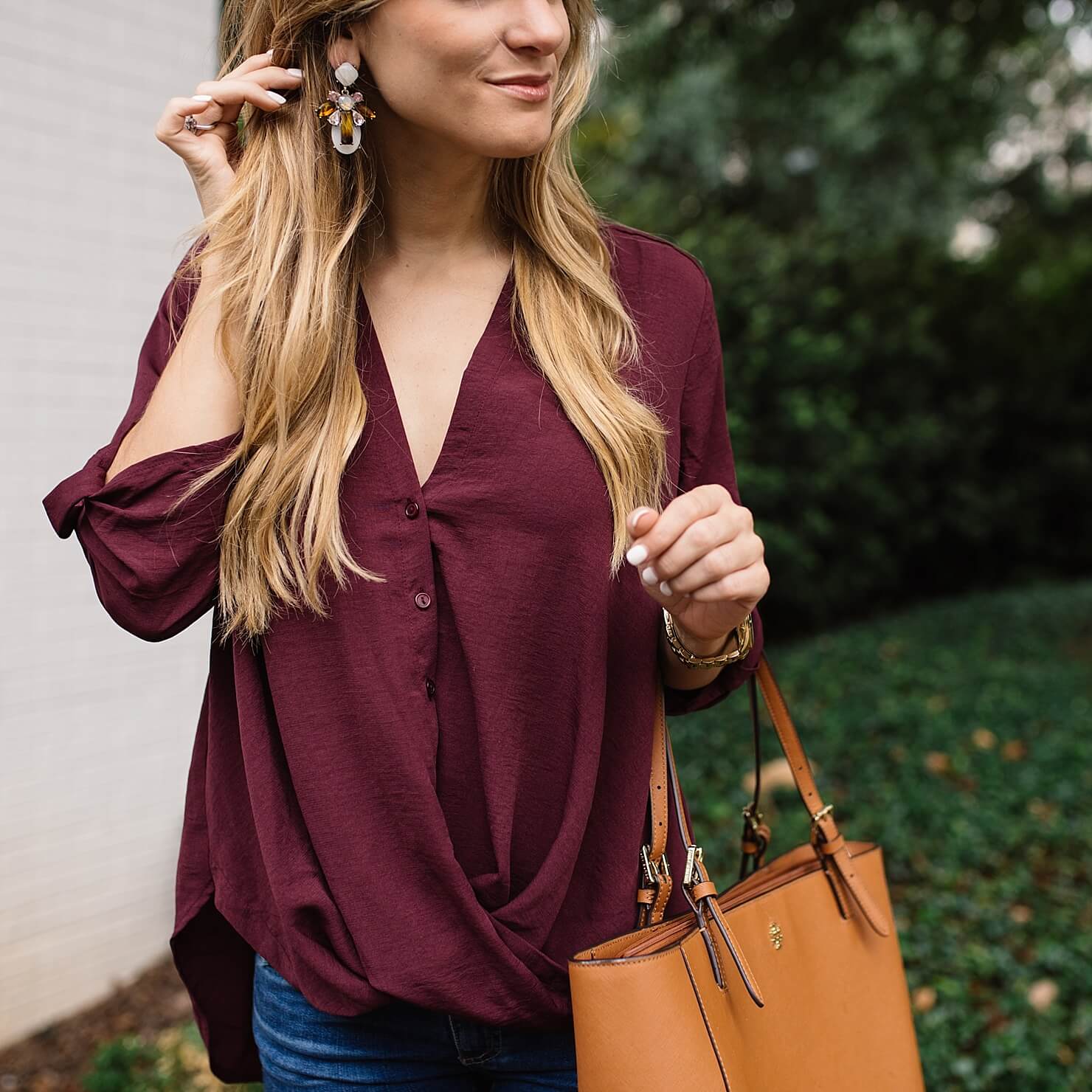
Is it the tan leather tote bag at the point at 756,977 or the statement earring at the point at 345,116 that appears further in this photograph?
the statement earring at the point at 345,116

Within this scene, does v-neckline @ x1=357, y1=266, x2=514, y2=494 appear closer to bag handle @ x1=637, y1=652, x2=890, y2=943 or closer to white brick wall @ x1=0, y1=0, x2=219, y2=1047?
bag handle @ x1=637, y1=652, x2=890, y2=943

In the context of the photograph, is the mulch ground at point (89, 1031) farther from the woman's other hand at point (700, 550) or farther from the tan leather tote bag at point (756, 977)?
the woman's other hand at point (700, 550)

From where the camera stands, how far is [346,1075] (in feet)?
4.82

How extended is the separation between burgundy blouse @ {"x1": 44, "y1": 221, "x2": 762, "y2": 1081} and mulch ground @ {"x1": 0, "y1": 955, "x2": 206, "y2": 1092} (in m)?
2.38

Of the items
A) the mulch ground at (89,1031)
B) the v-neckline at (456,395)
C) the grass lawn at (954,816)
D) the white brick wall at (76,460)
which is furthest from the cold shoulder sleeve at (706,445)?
the mulch ground at (89,1031)

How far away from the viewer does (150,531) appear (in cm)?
137

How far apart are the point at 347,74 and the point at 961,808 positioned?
421cm

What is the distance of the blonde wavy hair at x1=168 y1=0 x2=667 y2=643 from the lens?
140cm

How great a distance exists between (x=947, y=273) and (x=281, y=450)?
916 cm

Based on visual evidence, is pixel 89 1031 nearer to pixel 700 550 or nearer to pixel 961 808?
pixel 700 550

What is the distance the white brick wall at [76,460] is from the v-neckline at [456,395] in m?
2.11

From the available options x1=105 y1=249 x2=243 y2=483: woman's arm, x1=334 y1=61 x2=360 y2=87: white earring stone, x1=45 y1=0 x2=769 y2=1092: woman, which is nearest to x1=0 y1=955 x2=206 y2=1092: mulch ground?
x1=45 y1=0 x2=769 y2=1092: woman

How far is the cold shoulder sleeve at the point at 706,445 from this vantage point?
1573mm

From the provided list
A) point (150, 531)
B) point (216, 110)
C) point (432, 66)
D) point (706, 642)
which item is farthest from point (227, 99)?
point (706, 642)
